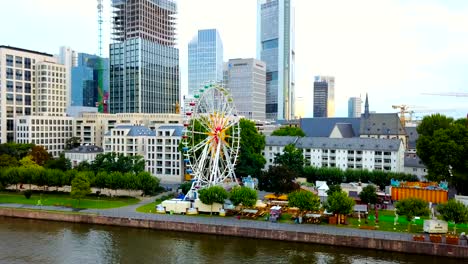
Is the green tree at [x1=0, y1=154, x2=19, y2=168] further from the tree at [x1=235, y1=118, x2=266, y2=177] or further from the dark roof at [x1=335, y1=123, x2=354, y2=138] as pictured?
the dark roof at [x1=335, y1=123, x2=354, y2=138]

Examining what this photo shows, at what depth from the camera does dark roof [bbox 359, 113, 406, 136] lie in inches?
4595

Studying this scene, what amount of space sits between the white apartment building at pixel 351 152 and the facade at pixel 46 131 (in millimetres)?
58698

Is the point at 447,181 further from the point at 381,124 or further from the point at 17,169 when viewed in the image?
the point at 17,169

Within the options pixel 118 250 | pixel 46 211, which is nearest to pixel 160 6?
pixel 46 211

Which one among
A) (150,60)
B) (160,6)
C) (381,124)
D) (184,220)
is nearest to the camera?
(184,220)

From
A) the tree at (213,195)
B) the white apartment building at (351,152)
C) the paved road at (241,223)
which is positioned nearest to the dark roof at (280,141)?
the white apartment building at (351,152)

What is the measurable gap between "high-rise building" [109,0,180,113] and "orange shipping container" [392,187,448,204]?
329 ft

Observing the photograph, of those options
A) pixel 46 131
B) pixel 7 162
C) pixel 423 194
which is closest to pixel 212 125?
pixel 423 194

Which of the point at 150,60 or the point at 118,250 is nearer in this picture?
the point at 118,250

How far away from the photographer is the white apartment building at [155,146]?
89.8m

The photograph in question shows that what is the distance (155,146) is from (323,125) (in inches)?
2427

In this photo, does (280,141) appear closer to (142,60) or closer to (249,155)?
(249,155)

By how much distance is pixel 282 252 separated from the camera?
45.4 m

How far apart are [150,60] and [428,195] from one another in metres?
118
